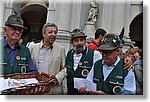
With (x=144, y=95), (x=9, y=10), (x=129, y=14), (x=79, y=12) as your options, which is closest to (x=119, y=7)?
(x=129, y=14)

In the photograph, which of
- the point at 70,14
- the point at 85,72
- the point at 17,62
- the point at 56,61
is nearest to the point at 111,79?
the point at 85,72

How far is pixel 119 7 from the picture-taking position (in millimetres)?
2135

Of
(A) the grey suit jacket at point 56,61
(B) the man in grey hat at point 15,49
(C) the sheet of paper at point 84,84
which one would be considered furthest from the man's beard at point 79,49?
(B) the man in grey hat at point 15,49

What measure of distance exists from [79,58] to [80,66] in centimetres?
6

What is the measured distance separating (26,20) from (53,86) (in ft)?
1.72

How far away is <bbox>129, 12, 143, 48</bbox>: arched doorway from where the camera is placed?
6.96 ft

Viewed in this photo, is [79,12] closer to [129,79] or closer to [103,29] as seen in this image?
[103,29]

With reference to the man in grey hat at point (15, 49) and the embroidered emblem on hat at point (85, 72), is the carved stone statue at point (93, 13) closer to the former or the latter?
the embroidered emblem on hat at point (85, 72)

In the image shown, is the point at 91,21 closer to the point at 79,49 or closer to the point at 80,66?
the point at 79,49

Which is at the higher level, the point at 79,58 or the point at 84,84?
the point at 79,58

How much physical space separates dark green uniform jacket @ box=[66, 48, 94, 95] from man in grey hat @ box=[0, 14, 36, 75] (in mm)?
266

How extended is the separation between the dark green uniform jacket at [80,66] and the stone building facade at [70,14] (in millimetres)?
91

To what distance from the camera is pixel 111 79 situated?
2076mm

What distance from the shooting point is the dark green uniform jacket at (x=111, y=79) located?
206cm
